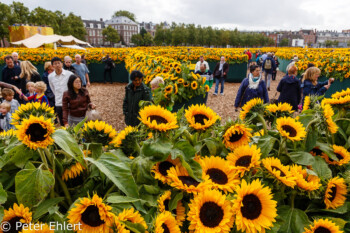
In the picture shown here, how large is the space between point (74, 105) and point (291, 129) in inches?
156

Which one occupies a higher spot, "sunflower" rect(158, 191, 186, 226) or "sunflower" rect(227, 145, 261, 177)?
"sunflower" rect(227, 145, 261, 177)

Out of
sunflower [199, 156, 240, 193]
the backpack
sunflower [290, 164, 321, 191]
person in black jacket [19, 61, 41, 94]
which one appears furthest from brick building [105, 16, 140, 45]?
sunflower [290, 164, 321, 191]

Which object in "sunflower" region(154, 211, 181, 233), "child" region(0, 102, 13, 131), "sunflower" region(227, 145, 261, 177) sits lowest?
"child" region(0, 102, 13, 131)

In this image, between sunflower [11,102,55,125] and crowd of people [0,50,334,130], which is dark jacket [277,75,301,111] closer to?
crowd of people [0,50,334,130]

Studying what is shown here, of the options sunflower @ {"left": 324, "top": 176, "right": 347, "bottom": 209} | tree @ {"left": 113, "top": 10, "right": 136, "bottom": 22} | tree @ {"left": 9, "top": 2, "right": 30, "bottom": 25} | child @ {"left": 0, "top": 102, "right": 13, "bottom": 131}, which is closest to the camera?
sunflower @ {"left": 324, "top": 176, "right": 347, "bottom": 209}

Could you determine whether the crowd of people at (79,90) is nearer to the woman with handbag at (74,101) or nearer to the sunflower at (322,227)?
the woman with handbag at (74,101)

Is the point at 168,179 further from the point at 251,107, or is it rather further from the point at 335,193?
the point at 335,193

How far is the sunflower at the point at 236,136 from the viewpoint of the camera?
1.03 meters

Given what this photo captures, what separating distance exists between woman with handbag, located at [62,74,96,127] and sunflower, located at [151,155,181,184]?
143 inches

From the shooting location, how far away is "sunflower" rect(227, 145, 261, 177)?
946 millimetres

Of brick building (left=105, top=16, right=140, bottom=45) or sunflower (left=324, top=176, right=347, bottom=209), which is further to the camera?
brick building (left=105, top=16, right=140, bottom=45)

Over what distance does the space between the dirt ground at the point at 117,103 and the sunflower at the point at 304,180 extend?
19.8 ft

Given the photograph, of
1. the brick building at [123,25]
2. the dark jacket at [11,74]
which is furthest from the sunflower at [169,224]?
the brick building at [123,25]

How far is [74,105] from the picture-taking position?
168 inches
